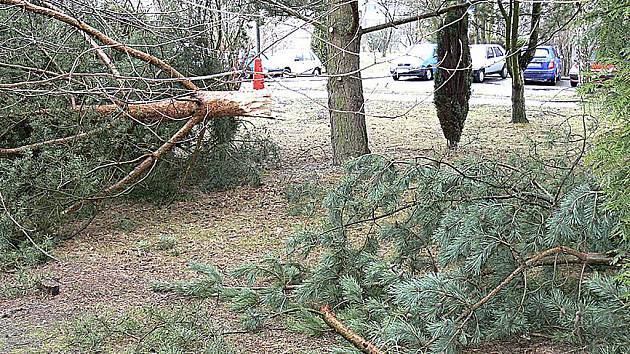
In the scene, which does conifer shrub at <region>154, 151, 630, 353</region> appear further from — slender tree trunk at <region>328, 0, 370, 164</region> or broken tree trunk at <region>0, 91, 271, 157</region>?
slender tree trunk at <region>328, 0, 370, 164</region>

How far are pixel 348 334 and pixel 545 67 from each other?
22738mm

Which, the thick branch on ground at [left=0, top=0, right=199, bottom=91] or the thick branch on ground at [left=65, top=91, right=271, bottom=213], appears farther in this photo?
the thick branch on ground at [left=65, top=91, right=271, bottom=213]

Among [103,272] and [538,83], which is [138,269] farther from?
[538,83]

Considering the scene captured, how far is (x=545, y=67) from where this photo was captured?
2417cm

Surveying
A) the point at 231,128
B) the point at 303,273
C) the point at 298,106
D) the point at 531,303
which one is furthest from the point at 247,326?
the point at 298,106

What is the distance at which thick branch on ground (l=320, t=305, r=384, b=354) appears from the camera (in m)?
3.25

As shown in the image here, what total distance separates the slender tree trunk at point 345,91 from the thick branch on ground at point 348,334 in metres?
5.08

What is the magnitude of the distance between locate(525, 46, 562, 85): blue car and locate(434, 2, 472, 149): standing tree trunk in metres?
14.7

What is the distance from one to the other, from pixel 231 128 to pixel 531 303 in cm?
556

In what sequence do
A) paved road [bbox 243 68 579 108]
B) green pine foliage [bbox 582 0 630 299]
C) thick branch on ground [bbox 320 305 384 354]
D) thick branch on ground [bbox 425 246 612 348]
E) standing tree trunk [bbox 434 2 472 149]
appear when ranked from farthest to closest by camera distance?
1. paved road [bbox 243 68 579 108]
2. standing tree trunk [bbox 434 2 472 149]
3. thick branch on ground [bbox 320 305 384 354]
4. thick branch on ground [bbox 425 246 612 348]
5. green pine foliage [bbox 582 0 630 299]

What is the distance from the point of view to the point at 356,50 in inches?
349

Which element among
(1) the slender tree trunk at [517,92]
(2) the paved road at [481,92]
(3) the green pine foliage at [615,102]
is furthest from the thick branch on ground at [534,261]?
(2) the paved road at [481,92]

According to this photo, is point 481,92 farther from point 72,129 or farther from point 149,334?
point 149,334

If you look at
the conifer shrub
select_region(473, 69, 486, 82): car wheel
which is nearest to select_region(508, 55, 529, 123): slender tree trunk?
the conifer shrub
